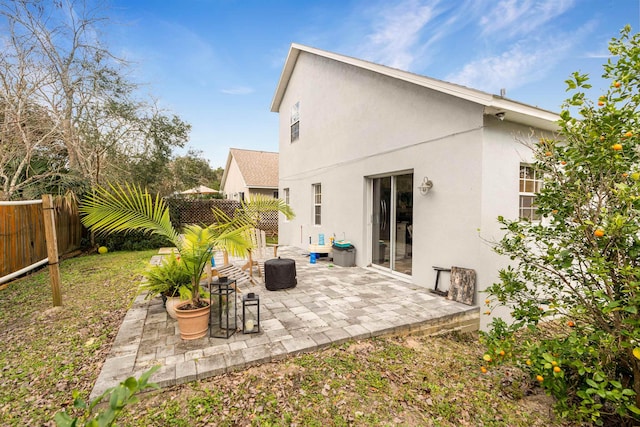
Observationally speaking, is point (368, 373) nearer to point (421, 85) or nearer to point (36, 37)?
point (421, 85)

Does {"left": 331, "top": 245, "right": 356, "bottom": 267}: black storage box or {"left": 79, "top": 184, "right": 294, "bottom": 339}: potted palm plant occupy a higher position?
{"left": 79, "top": 184, "right": 294, "bottom": 339}: potted palm plant

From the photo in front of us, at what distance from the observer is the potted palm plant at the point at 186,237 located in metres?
3.42

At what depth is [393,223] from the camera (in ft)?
20.9

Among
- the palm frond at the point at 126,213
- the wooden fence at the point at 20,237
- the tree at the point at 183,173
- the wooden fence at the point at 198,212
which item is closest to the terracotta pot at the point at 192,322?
the palm frond at the point at 126,213

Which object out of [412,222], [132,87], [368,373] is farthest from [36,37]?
[368,373]

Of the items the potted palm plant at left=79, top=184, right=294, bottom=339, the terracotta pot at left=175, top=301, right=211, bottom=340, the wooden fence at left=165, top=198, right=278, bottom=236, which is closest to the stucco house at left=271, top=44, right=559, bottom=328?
the potted palm plant at left=79, top=184, right=294, bottom=339

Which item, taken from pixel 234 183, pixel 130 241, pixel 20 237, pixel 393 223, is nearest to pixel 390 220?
pixel 393 223

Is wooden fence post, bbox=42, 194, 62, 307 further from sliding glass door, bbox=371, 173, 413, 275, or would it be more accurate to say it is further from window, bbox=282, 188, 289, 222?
window, bbox=282, 188, 289, 222

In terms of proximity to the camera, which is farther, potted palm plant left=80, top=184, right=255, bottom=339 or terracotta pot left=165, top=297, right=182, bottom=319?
terracotta pot left=165, top=297, right=182, bottom=319

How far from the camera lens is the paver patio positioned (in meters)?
2.91

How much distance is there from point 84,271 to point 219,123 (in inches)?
551

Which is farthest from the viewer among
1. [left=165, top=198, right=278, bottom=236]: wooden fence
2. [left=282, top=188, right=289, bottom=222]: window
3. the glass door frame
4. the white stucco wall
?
the white stucco wall

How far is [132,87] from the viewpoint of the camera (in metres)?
11.2

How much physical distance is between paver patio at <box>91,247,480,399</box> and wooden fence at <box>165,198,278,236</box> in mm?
8093
